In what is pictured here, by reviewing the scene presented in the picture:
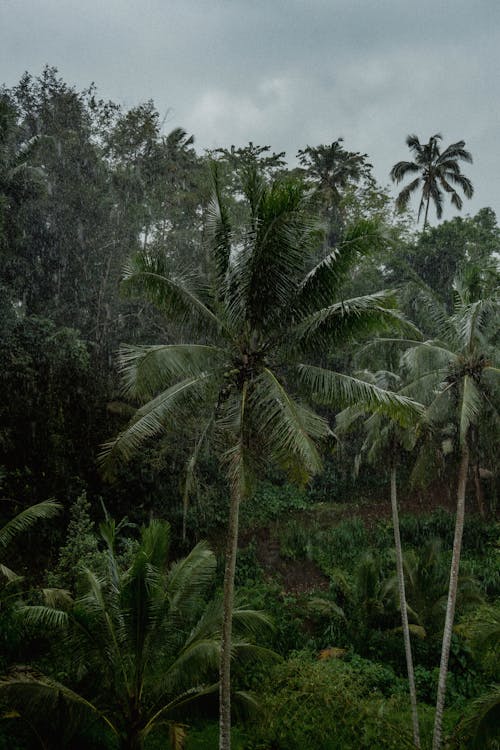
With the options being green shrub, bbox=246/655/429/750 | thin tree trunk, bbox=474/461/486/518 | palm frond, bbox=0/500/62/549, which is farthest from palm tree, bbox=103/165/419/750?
thin tree trunk, bbox=474/461/486/518

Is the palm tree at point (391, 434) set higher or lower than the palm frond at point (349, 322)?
lower

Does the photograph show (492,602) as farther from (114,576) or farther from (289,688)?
(114,576)

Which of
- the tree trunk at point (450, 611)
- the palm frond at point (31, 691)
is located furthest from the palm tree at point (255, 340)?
the tree trunk at point (450, 611)

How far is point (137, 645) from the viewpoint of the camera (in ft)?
24.5

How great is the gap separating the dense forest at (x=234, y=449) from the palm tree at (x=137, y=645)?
0.16 feet

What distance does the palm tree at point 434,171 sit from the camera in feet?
94.9

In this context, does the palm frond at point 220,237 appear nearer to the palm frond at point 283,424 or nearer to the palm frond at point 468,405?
the palm frond at point 283,424

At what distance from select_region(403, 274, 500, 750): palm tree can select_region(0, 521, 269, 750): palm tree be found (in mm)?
3927

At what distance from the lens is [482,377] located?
32.1 feet

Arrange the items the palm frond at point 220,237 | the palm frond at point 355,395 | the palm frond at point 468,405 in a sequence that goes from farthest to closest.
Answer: the palm frond at point 468,405 < the palm frond at point 220,237 < the palm frond at point 355,395

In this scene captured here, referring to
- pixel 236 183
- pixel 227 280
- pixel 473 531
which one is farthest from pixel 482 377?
pixel 236 183

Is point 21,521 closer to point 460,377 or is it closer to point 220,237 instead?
point 220,237

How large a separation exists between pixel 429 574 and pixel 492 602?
2.28 m

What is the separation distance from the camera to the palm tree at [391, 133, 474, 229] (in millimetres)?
28938
